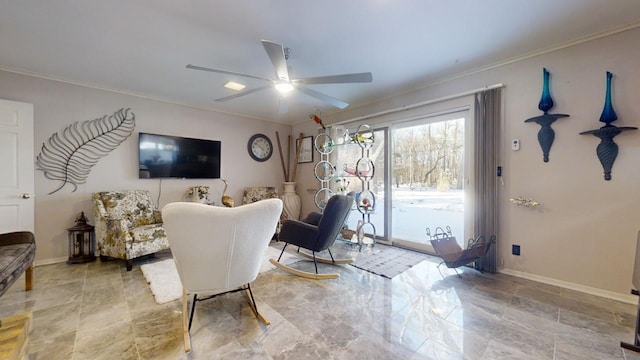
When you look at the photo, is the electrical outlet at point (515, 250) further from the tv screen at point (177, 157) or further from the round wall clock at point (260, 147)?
the tv screen at point (177, 157)

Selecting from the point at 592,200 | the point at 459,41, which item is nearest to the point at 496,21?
the point at 459,41

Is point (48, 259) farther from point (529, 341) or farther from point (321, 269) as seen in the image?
point (529, 341)

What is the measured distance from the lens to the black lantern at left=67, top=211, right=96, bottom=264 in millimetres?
3256

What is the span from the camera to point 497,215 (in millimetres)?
2861

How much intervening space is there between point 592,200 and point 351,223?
3.19 m

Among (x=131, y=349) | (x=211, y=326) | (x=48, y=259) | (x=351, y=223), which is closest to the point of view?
(x=131, y=349)

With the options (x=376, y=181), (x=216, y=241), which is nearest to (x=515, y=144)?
(x=376, y=181)

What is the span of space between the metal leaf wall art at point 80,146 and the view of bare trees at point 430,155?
424 centimetres

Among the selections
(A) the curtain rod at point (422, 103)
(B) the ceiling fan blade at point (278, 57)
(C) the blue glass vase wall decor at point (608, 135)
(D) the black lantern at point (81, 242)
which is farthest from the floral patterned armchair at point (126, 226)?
(C) the blue glass vase wall decor at point (608, 135)

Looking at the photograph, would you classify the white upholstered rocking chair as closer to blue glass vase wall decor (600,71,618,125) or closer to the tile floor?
the tile floor

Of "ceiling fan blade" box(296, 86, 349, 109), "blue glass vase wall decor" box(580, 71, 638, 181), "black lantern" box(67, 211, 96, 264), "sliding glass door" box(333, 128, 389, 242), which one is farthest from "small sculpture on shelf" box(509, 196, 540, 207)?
"black lantern" box(67, 211, 96, 264)

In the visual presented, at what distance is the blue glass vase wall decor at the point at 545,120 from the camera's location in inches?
99.3

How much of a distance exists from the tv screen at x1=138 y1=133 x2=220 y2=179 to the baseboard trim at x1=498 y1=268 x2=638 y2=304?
15.2 feet

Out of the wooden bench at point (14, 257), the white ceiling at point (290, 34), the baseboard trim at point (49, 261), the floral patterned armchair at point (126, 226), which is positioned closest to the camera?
the wooden bench at point (14, 257)
